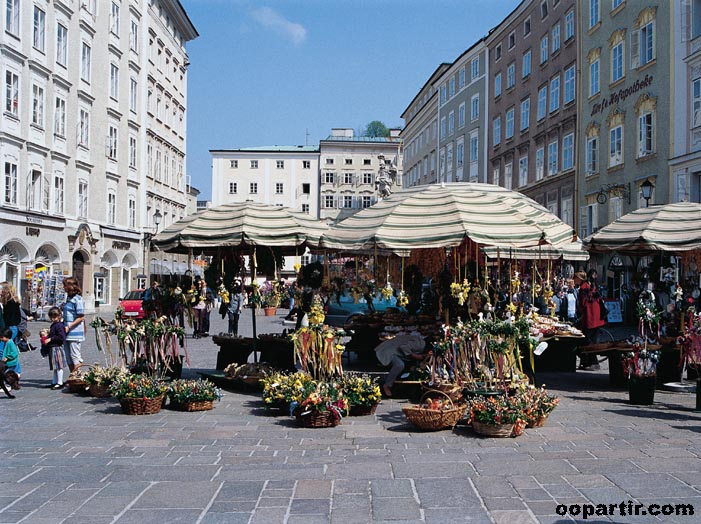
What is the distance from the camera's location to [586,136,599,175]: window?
32.2 meters

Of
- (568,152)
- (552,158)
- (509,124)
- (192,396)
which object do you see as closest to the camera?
(192,396)

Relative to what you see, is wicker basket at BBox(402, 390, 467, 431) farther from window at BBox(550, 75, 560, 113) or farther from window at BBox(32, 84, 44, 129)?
window at BBox(550, 75, 560, 113)

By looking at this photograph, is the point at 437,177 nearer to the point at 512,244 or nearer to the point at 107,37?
the point at 107,37

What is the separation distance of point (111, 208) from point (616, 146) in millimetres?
24817

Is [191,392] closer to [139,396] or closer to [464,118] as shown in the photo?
[139,396]

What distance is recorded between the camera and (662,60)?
2672 cm

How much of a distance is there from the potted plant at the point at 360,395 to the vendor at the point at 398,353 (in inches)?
45.6

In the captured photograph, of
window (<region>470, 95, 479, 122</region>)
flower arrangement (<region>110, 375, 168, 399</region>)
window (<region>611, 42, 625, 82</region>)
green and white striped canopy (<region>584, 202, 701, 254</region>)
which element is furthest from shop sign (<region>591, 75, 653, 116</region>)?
flower arrangement (<region>110, 375, 168, 399</region>)

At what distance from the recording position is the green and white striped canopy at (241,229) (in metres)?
11.4

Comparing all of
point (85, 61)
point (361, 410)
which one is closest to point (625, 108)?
point (361, 410)

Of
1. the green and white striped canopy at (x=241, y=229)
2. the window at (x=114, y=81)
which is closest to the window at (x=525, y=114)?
the window at (x=114, y=81)

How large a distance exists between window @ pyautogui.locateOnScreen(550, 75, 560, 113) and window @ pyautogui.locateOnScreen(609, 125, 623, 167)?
20.6 feet

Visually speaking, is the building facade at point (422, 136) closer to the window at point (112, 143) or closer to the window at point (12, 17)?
the window at point (112, 143)

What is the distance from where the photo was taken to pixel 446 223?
401 inches
